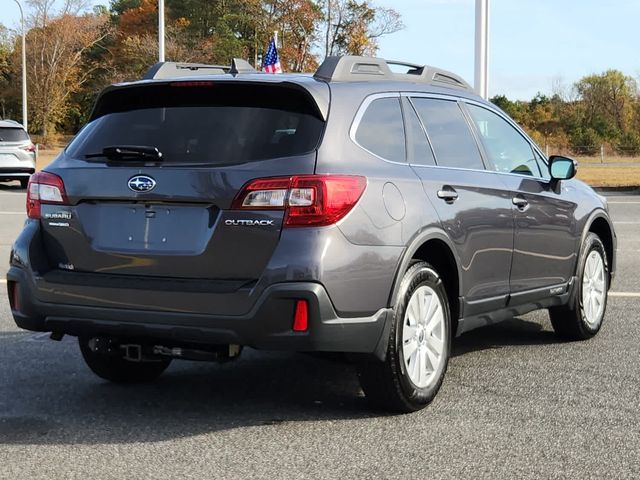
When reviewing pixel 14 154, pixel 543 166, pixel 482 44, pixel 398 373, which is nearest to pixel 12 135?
pixel 14 154

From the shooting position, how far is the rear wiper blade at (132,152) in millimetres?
4551

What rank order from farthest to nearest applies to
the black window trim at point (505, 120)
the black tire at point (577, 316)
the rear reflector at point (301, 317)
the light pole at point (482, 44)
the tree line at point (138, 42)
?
the tree line at point (138, 42)
the light pole at point (482, 44)
the black tire at point (577, 316)
the black window trim at point (505, 120)
the rear reflector at point (301, 317)

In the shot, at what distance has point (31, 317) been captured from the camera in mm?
4695

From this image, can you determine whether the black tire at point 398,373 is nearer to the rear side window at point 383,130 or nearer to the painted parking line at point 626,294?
the rear side window at point 383,130

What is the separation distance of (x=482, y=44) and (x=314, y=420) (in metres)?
21.1

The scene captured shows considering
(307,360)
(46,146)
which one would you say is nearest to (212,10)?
(46,146)

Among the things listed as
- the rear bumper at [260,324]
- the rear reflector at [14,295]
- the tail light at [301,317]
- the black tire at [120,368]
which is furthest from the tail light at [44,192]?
the tail light at [301,317]

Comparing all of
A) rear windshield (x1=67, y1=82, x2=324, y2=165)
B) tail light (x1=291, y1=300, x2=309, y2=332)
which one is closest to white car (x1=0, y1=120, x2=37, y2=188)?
rear windshield (x1=67, y1=82, x2=324, y2=165)

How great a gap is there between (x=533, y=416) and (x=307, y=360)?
1733 millimetres

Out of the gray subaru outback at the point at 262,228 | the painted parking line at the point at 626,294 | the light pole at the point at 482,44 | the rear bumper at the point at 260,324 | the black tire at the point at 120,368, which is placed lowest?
the painted parking line at the point at 626,294

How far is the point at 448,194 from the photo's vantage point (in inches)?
201

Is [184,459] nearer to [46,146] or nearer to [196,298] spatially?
[196,298]

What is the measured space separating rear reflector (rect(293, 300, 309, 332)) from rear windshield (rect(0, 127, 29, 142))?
2112 cm

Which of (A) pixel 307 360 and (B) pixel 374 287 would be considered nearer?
(B) pixel 374 287
